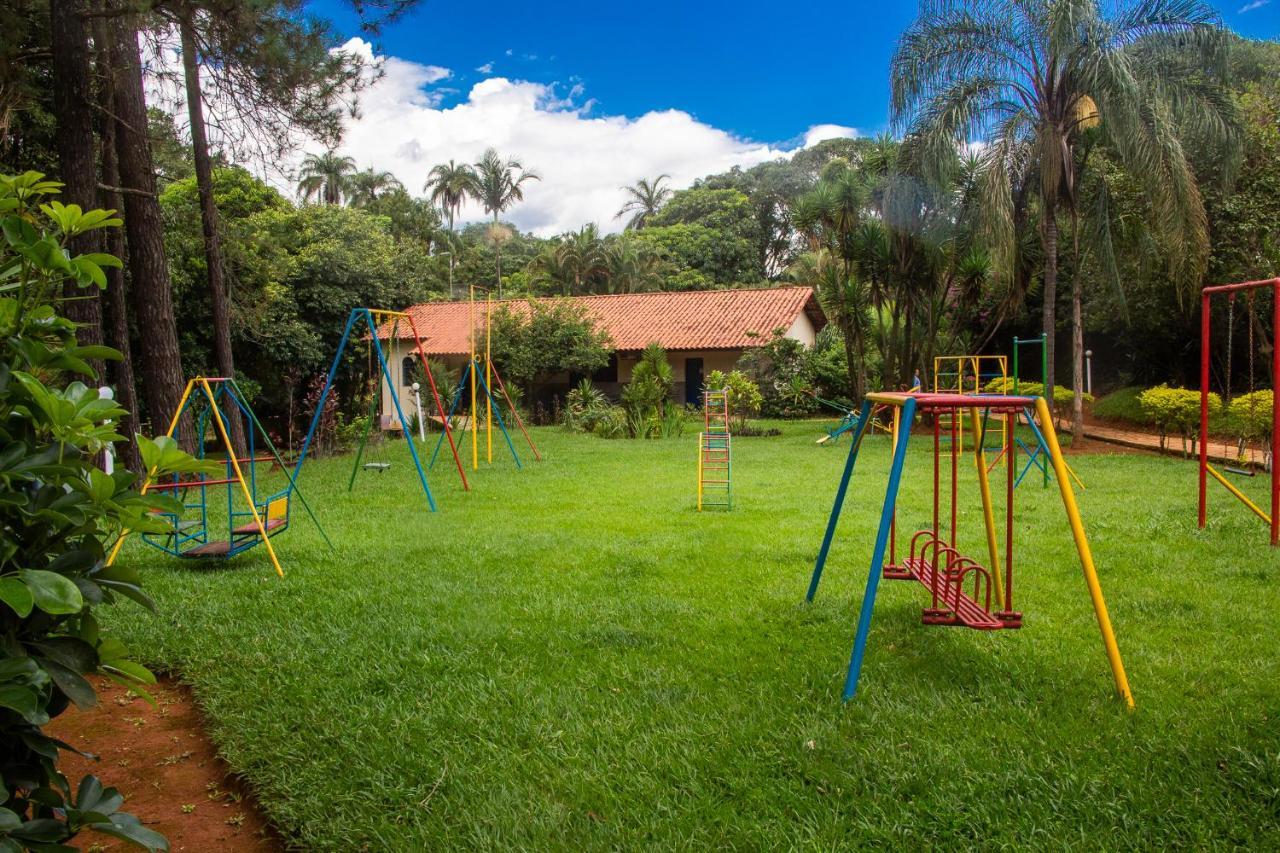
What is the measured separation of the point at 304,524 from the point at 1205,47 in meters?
14.6

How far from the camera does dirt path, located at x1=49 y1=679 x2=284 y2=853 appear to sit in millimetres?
3047

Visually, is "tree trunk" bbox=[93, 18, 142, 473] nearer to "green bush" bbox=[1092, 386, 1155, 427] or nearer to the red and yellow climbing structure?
the red and yellow climbing structure

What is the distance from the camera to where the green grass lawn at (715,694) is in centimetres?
285

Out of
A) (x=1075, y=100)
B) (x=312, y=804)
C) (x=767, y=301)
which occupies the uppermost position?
(x=1075, y=100)

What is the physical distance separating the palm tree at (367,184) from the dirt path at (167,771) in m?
46.2

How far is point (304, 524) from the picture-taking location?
8.44 m

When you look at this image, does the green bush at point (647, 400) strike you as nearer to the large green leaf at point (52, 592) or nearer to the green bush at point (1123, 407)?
the green bush at point (1123, 407)

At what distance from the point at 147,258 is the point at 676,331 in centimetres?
1651

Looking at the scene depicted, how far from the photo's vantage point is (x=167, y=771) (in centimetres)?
354

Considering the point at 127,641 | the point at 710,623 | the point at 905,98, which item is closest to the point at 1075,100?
the point at 905,98

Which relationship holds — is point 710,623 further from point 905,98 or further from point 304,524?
point 905,98

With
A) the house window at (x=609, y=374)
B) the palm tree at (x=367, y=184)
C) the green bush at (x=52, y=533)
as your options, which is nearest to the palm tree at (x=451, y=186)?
the palm tree at (x=367, y=184)

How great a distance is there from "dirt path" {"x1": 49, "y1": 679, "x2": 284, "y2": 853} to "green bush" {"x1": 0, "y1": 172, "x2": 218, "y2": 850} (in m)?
1.43

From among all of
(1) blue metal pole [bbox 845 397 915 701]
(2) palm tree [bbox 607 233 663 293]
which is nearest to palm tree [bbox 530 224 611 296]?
(2) palm tree [bbox 607 233 663 293]
